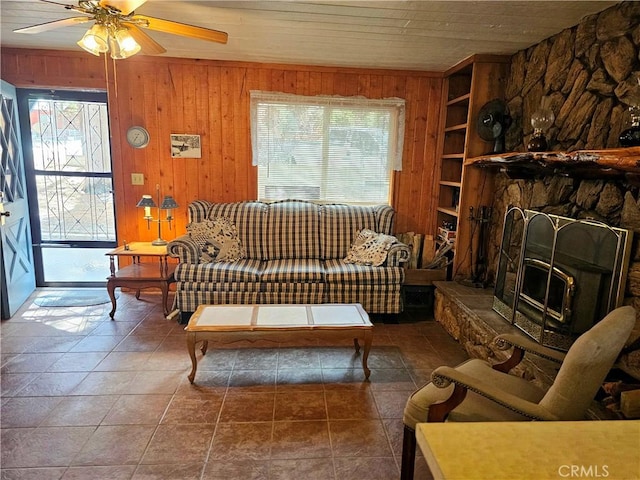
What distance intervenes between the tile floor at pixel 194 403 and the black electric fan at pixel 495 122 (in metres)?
1.74

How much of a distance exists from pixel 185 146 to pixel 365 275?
226 cm

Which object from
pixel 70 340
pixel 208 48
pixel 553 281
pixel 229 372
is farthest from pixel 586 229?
pixel 70 340

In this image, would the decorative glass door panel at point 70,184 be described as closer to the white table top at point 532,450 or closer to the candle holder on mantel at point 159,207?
the candle holder on mantel at point 159,207

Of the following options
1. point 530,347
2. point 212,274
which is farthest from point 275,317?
point 530,347

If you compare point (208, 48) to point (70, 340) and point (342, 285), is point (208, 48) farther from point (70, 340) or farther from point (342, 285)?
point (70, 340)

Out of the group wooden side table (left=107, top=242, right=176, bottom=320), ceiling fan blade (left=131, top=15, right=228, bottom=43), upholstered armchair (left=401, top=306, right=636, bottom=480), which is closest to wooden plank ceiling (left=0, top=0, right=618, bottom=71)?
ceiling fan blade (left=131, top=15, right=228, bottom=43)

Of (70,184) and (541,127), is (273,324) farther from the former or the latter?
(70,184)

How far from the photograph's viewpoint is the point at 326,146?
416 cm

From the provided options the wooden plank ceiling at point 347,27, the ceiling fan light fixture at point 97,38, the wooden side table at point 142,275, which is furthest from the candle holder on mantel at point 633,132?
the wooden side table at point 142,275

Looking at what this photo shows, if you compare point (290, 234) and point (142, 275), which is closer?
point (142, 275)

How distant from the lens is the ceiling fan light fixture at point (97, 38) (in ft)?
6.72

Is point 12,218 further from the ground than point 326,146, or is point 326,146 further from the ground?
point 326,146

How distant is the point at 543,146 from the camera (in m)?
2.62

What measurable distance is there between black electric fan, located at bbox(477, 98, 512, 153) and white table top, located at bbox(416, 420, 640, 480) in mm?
2781
